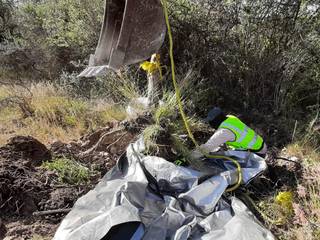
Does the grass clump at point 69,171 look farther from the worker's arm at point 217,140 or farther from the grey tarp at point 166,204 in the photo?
the worker's arm at point 217,140

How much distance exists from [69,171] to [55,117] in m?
1.77

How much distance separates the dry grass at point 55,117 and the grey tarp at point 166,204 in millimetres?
1414

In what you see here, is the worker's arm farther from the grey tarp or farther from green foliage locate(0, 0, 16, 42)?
green foliage locate(0, 0, 16, 42)

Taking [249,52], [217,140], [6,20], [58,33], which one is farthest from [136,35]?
[6,20]

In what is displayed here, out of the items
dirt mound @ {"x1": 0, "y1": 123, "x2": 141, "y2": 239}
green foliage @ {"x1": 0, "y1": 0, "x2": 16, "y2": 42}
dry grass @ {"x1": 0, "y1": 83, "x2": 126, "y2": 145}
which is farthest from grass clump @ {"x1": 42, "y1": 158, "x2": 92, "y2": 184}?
green foliage @ {"x1": 0, "y1": 0, "x2": 16, "y2": 42}

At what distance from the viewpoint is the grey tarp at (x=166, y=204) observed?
2326 mm

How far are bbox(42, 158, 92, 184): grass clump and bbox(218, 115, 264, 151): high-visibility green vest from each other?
139cm

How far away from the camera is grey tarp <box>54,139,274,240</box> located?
233 centimetres

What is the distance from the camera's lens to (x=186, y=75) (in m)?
4.40

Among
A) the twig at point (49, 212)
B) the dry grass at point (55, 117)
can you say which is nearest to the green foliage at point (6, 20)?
the dry grass at point (55, 117)

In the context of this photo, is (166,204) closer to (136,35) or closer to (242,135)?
(242,135)

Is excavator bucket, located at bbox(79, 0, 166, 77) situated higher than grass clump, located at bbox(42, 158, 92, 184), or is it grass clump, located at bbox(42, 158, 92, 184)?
excavator bucket, located at bbox(79, 0, 166, 77)

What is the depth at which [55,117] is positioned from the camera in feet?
15.7

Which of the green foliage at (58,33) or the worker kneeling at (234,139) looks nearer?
the worker kneeling at (234,139)
